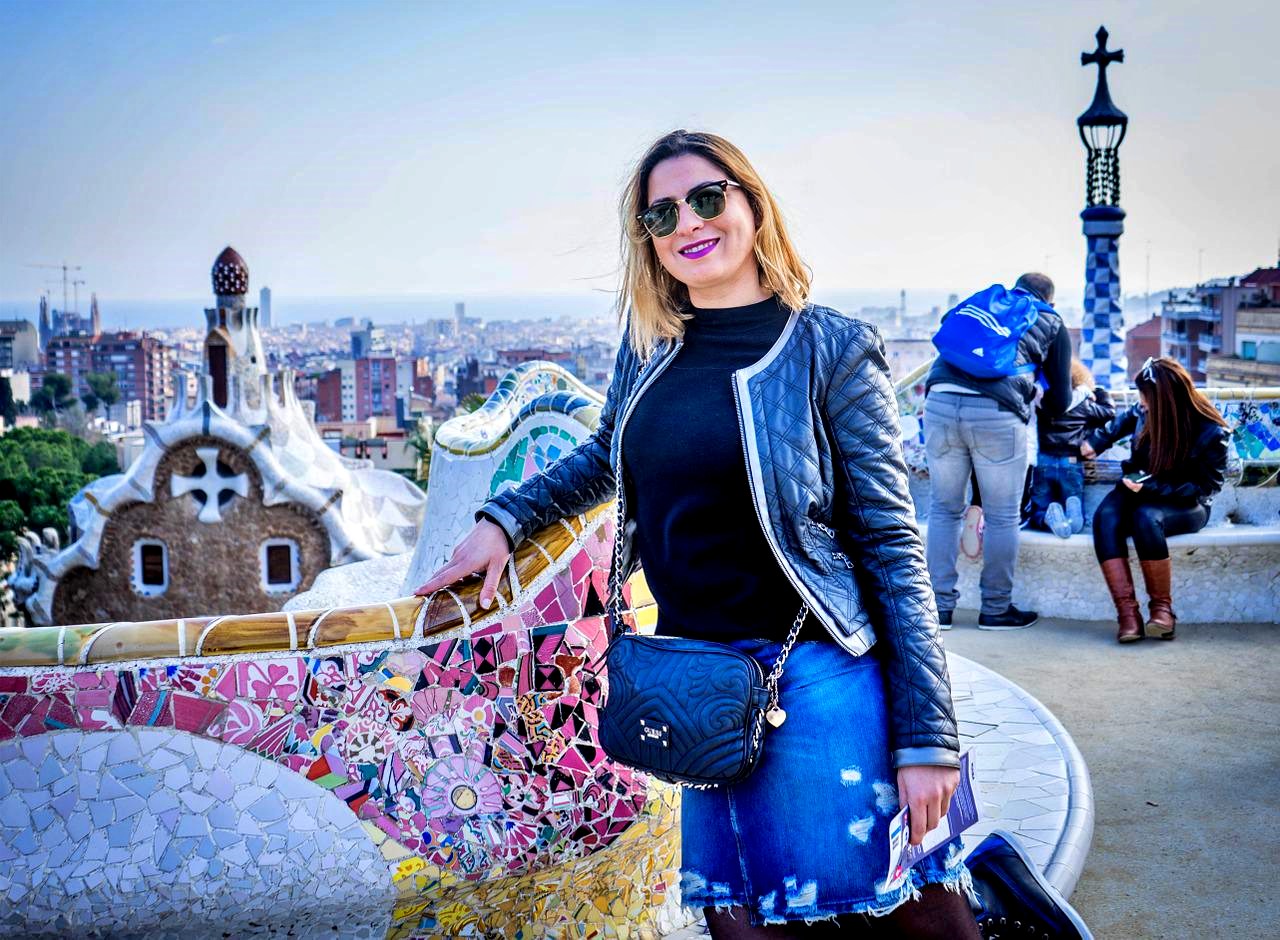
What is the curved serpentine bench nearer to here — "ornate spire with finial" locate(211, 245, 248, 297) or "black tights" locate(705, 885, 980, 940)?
"black tights" locate(705, 885, 980, 940)

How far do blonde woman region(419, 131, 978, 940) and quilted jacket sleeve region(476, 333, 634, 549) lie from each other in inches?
14.9

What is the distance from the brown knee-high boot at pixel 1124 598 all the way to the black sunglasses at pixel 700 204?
14.6ft

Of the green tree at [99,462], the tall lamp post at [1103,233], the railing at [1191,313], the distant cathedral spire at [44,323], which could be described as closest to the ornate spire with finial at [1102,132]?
the tall lamp post at [1103,233]

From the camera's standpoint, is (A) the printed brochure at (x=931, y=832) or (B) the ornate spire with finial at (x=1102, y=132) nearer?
(A) the printed brochure at (x=931, y=832)

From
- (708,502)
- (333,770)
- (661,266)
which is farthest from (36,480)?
(708,502)

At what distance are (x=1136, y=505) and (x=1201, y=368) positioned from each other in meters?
55.9

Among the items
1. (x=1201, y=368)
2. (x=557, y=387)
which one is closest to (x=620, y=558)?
(x=557, y=387)

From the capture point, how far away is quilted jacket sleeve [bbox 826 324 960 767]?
2027mm

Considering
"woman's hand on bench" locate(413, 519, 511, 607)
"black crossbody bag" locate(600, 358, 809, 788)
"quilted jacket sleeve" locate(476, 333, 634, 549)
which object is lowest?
"black crossbody bag" locate(600, 358, 809, 788)

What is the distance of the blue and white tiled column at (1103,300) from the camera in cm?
1039

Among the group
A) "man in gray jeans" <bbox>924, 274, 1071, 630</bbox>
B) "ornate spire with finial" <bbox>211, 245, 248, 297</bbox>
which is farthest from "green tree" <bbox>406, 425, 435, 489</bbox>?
"man in gray jeans" <bbox>924, 274, 1071, 630</bbox>

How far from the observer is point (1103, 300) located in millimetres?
10375

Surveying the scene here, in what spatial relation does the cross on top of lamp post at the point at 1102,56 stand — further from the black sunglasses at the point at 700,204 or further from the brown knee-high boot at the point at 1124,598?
Answer: the black sunglasses at the point at 700,204

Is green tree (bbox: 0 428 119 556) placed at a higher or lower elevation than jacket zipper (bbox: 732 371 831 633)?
lower
